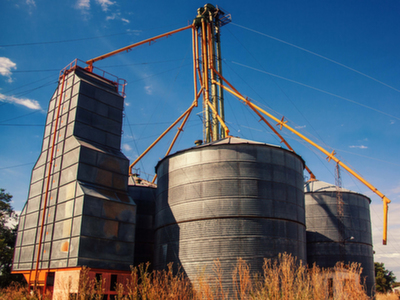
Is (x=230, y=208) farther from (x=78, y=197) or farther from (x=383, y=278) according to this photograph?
(x=383, y=278)

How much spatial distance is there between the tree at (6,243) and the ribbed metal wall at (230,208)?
639 inches

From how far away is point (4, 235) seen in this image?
115 ft

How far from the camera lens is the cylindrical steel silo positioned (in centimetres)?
3042

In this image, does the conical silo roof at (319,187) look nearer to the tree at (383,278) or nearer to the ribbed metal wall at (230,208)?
the ribbed metal wall at (230,208)

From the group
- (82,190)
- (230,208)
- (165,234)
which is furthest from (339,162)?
(82,190)

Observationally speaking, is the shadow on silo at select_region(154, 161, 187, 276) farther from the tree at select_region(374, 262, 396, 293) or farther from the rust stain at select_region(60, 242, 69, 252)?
the tree at select_region(374, 262, 396, 293)

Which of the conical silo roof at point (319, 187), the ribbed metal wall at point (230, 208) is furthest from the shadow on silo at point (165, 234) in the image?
the conical silo roof at point (319, 187)

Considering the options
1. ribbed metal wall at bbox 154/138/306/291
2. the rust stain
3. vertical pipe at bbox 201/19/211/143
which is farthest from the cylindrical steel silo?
the rust stain

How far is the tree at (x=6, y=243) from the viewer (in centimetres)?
3141

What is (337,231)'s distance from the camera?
3095 cm

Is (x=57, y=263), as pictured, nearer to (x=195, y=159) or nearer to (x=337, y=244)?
(x=195, y=159)

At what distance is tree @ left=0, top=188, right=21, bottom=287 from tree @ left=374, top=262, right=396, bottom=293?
52.4 m

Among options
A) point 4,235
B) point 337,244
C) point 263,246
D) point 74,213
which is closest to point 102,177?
point 74,213

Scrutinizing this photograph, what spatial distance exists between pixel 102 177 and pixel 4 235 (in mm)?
18046
